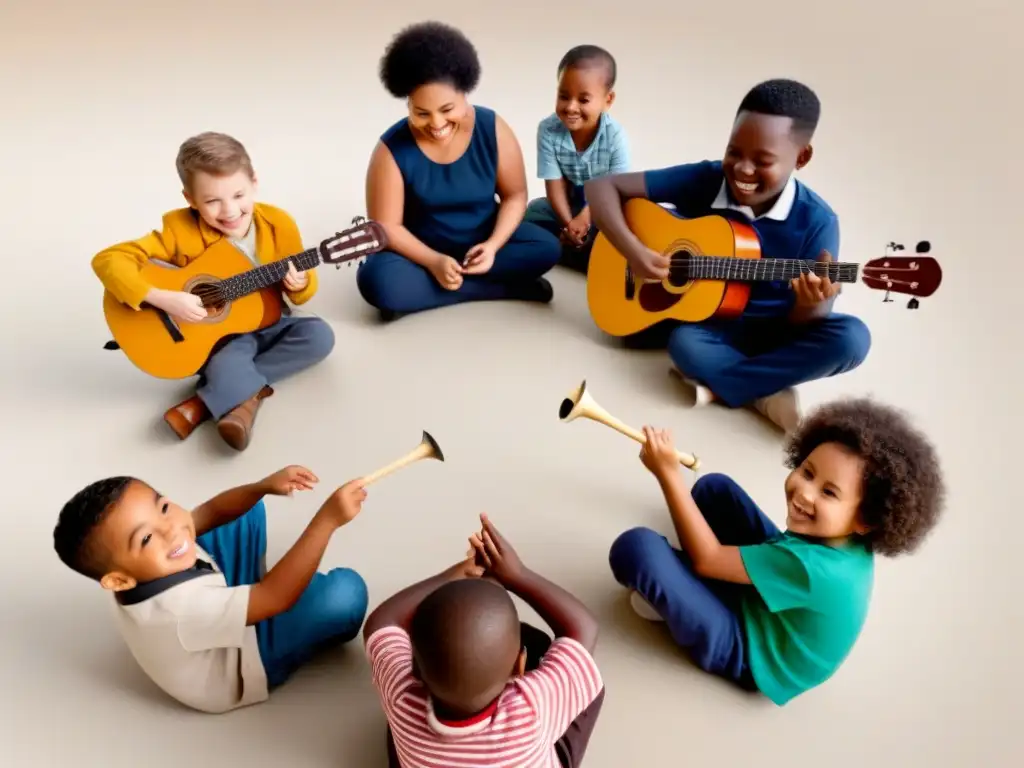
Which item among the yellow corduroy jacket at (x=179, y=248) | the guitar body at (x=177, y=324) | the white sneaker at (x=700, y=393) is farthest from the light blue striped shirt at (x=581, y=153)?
the guitar body at (x=177, y=324)

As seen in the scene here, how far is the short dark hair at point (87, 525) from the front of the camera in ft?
4.38

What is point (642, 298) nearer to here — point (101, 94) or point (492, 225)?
point (492, 225)

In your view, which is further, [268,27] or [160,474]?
[268,27]

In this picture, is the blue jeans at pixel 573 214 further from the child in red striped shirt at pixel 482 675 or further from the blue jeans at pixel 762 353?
the child in red striped shirt at pixel 482 675

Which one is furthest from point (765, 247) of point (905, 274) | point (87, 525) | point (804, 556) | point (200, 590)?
point (87, 525)

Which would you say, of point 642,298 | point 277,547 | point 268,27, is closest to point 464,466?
point 277,547

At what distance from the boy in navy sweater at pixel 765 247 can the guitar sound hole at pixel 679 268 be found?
24mm

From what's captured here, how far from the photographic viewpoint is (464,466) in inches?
82.1

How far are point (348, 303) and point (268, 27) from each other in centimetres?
237

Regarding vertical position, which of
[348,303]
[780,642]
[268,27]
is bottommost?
[780,642]

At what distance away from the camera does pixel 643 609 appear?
5.66 ft

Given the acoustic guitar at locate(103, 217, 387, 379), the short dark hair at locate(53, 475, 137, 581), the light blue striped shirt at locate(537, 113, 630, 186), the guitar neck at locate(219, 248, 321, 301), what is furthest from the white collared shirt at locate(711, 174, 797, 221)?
the short dark hair at locate(53, 475, 137, 581)

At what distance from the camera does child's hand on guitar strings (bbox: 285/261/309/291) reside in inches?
83.8

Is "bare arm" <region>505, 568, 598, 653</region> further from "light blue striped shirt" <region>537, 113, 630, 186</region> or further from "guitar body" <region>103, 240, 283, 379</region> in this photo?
"light blue striped shirt" <region>537, 113, 630, 186</region>
